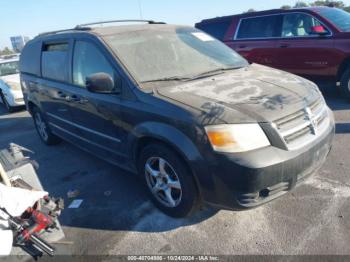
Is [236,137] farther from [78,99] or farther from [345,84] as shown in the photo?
[345,84]

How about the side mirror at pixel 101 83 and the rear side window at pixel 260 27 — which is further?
the rear side window at pixel 260 27

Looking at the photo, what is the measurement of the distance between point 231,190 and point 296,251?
72 cm

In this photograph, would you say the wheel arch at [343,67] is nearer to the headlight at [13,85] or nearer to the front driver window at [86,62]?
the front driver window at [86,62]

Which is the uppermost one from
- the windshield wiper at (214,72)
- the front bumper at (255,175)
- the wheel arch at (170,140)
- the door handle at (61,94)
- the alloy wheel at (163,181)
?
the windshield wiper at (214,72)

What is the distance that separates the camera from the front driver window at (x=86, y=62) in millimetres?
3356

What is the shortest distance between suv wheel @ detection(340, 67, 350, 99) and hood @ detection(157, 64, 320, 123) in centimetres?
332

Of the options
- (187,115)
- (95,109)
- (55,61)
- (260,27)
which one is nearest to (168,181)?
Result: (187,115)

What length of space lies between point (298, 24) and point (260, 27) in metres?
0.88

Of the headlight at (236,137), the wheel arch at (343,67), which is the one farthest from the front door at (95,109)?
the wheel arch at (343,67)

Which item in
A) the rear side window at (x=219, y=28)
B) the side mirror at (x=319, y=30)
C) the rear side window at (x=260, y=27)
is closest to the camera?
the side mirror at (x=319, y=30)

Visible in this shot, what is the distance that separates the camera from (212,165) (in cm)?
242

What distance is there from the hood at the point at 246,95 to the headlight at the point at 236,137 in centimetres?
6

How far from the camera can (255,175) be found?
233 cm

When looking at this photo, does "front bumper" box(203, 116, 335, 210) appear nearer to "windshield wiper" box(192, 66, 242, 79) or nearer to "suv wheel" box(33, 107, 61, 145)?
"windshield wiper" box(192, 66, 242, 79)
